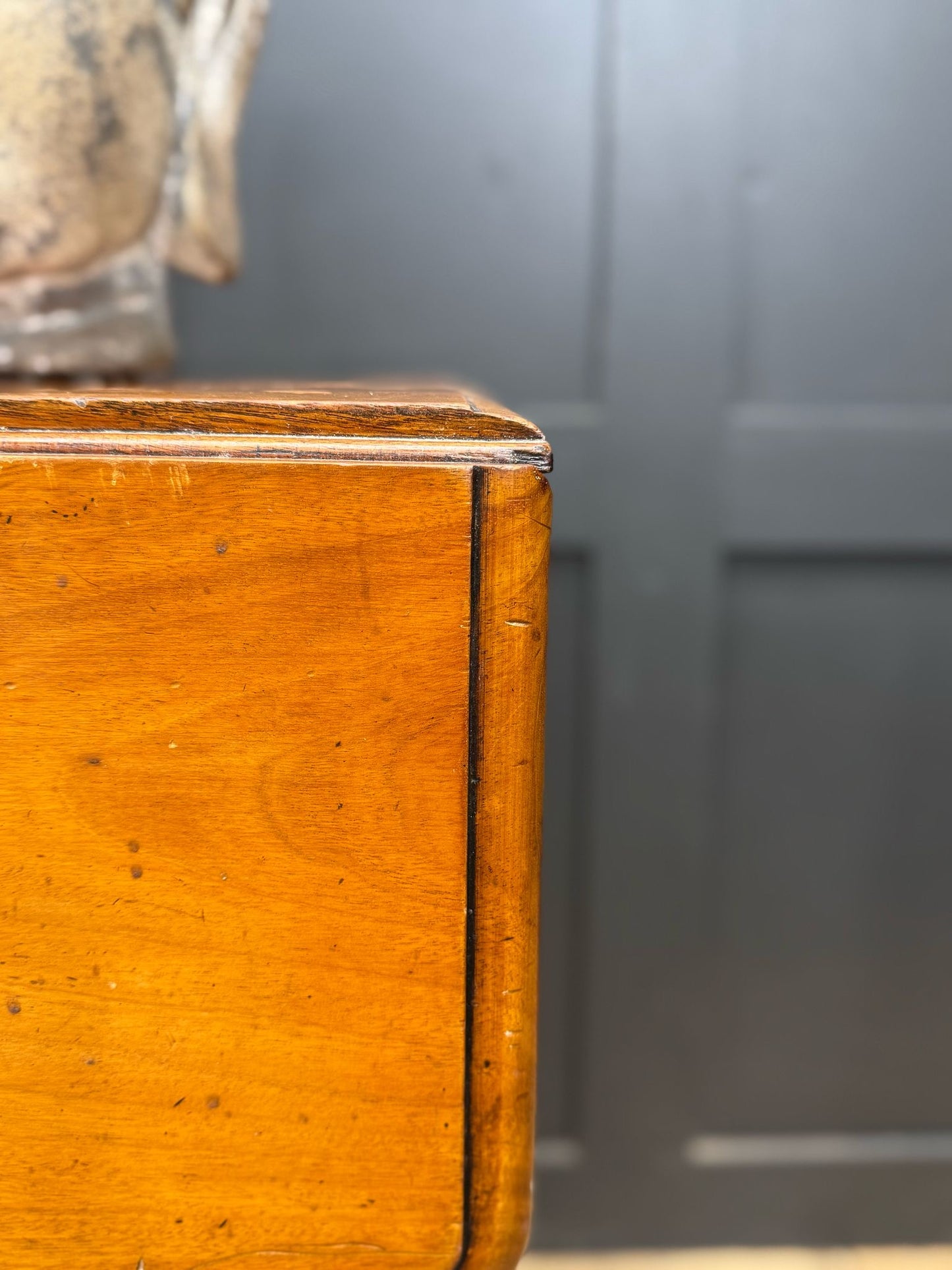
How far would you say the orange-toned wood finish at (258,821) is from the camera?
1.13ft

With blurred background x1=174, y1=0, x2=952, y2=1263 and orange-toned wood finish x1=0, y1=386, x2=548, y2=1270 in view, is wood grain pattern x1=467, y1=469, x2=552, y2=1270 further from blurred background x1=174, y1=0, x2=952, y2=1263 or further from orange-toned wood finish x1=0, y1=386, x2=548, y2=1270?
blurred background x1=174, y1=0, x2=952, y2=1263

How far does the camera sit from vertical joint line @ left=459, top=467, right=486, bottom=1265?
36 centimetres

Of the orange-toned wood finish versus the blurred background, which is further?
the blurred background

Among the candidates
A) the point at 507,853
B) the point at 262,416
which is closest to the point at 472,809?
the point at 507,853

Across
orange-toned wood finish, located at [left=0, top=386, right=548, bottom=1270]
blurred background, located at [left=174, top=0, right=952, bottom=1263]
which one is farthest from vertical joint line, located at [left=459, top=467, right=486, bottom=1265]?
blurred background, located at [left=174, top=0, right=952, bottom=1263]

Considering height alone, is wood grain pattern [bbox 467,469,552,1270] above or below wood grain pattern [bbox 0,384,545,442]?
below

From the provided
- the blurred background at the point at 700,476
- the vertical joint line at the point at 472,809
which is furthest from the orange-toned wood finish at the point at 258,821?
the blurred background at the point at 700,476

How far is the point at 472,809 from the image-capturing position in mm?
363

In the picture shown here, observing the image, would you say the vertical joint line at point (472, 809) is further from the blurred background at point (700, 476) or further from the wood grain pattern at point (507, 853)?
the blurred background at point (700, 476)

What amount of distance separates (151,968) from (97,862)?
43 millimetres

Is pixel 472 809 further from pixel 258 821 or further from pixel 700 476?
pixel 700 476

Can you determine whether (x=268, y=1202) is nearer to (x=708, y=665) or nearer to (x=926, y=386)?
(x=708, y=665)

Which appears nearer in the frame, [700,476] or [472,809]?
[472,809]

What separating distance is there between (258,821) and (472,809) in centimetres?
8
